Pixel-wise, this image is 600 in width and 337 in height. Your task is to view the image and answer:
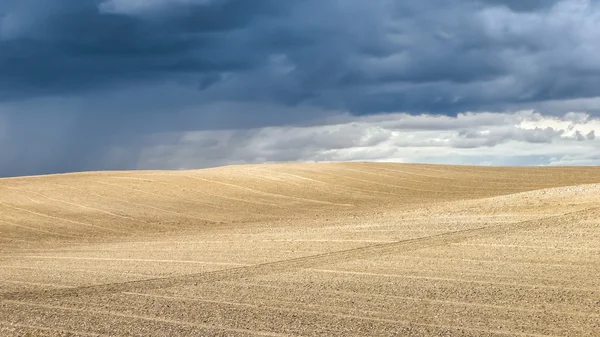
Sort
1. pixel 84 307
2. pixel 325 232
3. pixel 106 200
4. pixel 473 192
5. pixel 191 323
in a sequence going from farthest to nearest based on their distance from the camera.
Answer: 1. pixel 473 192
2. pixel 106 200
3. pixel 325 232
4. pixel 84 307
5. pixel 191 323

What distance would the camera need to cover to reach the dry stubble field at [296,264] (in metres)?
12.2

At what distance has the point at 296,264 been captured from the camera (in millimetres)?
18703

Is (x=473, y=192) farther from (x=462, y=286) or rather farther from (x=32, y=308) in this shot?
(x=32, y=308)

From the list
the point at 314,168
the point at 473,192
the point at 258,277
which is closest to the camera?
the point at 258,277

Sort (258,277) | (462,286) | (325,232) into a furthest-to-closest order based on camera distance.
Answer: (325,232), (258,277), (462,286)

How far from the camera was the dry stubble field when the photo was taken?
12.2 m

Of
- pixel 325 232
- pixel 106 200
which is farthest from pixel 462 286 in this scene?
pixel 106 200

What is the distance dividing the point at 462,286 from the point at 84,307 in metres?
7.08

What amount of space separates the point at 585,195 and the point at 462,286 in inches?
690

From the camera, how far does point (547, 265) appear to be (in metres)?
17.4

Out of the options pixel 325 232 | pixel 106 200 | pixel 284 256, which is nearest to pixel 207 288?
pixel 284 256

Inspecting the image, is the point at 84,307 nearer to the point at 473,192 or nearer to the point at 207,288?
the point at 207,288

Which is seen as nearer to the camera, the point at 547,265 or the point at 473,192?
the point at 547,265

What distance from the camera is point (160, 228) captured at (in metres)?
31.3
